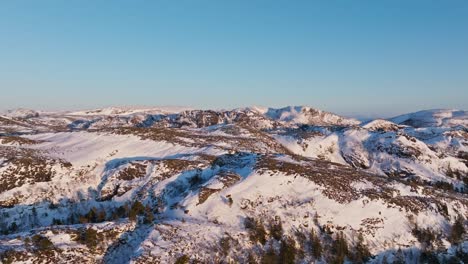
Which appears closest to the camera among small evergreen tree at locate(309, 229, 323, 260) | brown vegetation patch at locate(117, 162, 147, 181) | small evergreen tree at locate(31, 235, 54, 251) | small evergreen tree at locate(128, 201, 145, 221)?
small evergreen tree at locate(31, 235, 54, 251)

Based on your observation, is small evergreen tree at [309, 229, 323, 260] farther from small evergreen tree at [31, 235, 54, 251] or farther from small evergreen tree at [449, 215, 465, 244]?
small evergreen tree at [31, 235, 54, 251]

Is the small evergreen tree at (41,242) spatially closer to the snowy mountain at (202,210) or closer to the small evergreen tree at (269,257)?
the snowy mountain at (202,210)

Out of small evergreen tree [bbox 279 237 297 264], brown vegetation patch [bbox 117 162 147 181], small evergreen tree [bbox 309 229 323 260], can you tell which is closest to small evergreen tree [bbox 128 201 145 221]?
brown vegetation patch [bbox 117 162 147 181]

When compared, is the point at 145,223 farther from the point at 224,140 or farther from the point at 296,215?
the point at 224,140

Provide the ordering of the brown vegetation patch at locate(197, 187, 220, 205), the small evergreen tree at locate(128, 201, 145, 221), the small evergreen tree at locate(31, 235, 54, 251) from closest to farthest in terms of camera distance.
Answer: the small evergreen tree at locate(31, 235, 54, 251)
the small evergreen tree at locate(128, 201, 145, 221)
the brown vegetation patch at locate(197, 187, 220, 205)

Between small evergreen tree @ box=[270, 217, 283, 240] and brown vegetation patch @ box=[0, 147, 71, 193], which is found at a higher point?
brown vegetation patch @ box=[0, 147, 71, 193]

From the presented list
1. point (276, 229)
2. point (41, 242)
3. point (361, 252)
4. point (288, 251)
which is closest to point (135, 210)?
point (41, 242)

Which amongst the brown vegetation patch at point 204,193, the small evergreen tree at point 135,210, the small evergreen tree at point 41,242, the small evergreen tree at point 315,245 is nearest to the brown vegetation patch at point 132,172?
the small evergreen tree at point 135,210

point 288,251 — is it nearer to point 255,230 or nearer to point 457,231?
point 255,230

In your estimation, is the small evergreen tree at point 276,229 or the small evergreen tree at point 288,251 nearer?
the small evergreen tree at point 288,251

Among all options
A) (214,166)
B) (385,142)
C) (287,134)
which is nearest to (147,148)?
(214,166)

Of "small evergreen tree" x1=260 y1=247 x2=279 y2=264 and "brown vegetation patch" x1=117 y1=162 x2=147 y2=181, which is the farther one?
"brown vegetation patch" x1=117 y1=162 x2=147 y2=181
